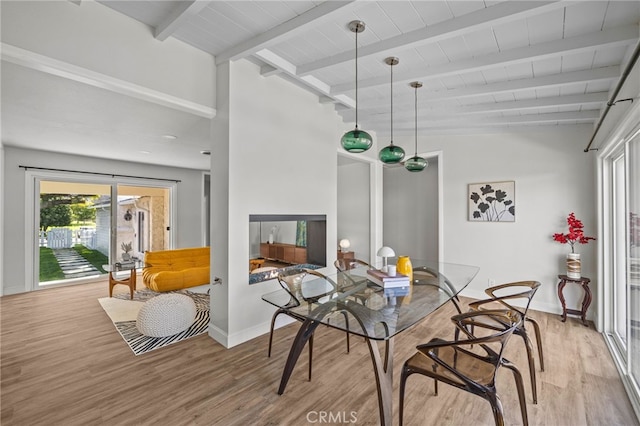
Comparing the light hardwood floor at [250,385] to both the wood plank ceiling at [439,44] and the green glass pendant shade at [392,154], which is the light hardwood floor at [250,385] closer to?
the green glass pendant shade at [392,154]

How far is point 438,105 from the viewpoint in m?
3.62

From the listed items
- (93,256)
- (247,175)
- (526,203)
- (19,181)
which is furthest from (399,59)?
(93,256)

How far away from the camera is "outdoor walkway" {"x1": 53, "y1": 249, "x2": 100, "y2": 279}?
5.39 m

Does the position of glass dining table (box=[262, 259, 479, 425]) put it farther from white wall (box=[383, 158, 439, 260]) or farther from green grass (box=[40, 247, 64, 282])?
green grass (box=[40, 247, 64, 282])

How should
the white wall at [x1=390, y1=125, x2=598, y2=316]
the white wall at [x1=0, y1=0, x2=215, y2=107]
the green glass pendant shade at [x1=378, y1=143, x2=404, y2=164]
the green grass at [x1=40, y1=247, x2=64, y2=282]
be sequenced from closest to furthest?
the white wall at [x1=0, y1=0, x2=215, y2=107] < the green glass pendant shade at [x1=378, y1=143, x2=404, y2=164] < the white wall at [x1=390, y1=125, x2=598, y2=316] < the green grass at [x1=40, y1=247, x2=64, y2=282]

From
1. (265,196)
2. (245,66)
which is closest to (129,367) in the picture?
(265,196)

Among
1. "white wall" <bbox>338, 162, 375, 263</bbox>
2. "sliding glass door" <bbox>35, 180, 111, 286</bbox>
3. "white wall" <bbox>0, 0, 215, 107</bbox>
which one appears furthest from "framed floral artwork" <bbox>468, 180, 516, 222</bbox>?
"sliding glass door" <bbox>35, 180, 111, 286</bbox>

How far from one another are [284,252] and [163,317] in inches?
59.4

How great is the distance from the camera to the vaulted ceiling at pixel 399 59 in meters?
2.01

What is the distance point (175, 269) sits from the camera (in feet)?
17.2

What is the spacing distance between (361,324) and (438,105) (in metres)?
3.02

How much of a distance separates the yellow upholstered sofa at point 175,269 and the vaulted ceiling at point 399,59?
2233 mm

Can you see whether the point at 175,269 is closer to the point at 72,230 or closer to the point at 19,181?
the point at 72,230

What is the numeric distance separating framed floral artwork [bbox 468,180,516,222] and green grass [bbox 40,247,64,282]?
723 centimetres
